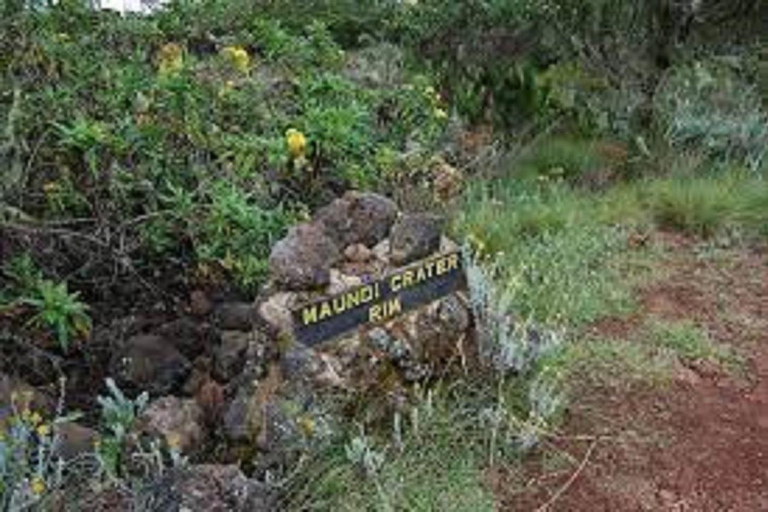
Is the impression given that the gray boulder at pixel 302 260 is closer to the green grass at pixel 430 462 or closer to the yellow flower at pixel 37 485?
the green grass at pixel 430 462

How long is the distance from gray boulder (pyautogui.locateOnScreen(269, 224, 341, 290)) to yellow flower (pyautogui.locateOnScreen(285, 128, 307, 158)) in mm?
845

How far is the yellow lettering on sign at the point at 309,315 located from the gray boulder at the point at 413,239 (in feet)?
1.26

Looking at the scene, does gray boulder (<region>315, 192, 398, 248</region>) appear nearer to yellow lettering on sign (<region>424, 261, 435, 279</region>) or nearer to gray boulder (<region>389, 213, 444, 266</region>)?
gray boulder (<region>389, 213, 444, 266</region>)

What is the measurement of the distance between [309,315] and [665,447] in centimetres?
119

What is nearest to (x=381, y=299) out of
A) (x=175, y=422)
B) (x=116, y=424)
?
(x=175, y=422)

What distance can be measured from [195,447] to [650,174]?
145 inches

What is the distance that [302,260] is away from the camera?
3119mm

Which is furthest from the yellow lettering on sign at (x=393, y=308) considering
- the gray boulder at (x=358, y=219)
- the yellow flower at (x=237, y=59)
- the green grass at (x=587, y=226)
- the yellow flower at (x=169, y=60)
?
the yellow flower at (x=237, y=59)

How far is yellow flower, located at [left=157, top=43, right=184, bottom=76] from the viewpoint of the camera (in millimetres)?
4054

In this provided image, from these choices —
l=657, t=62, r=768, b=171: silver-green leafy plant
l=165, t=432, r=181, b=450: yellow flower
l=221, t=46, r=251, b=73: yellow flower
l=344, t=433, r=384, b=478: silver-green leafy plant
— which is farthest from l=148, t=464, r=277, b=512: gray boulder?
l=657, t=62, r=768, b=171: silver-green leafy plant

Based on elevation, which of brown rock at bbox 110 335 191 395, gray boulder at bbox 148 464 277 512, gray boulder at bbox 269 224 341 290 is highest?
gray boulder at bbox 269 224 341 290

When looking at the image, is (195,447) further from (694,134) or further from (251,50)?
(694,134)

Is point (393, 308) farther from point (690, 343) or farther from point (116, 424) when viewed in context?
point (690, 343)

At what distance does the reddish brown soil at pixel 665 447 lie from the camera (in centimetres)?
311
